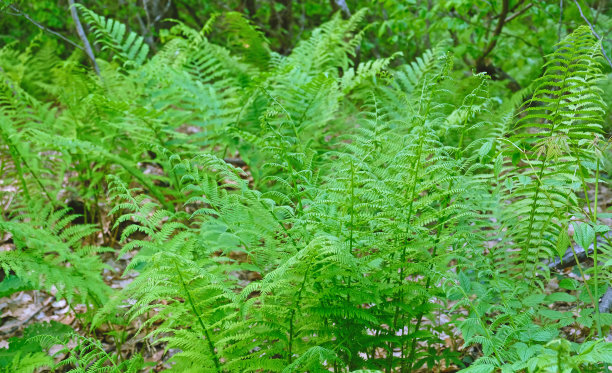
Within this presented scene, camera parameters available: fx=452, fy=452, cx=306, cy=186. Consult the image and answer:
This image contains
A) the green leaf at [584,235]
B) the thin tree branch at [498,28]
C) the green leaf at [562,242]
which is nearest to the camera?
the green leaf at [584,235]

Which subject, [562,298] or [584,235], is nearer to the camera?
[584,235]

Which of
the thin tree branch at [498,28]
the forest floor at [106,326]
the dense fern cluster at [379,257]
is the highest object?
the thin tree branch at [498,28]

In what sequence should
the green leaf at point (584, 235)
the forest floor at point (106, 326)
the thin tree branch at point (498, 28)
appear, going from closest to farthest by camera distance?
the green leaf at point (584, 235) → the forest floor at point (106, 326) → the thin tree branch at point (498, 28)

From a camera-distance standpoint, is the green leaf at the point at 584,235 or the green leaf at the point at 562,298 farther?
the green leaf at the point at 562,298

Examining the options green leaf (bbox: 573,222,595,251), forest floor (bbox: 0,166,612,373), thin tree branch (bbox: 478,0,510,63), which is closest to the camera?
green leaf (bbox: 573,222,595,251)

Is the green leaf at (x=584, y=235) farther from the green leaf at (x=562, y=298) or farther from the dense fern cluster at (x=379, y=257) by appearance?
the green leaf at (x=562, y=298)

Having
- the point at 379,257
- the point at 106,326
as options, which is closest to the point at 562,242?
the point at 379,257

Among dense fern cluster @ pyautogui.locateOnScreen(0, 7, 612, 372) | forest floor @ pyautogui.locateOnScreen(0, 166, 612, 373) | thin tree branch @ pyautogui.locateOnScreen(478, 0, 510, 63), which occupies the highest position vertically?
thin tree branch @ pyautogui.locateOnScreen(478, 0, 510, 63)

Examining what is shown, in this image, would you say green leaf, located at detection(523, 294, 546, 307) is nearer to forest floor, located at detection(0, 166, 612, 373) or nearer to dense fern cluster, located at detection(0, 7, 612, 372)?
dense fern cluster, located at detection(0, 7, 612, 372)

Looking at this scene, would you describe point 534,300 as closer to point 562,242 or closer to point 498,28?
point 562,242

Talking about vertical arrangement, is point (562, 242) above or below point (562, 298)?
above

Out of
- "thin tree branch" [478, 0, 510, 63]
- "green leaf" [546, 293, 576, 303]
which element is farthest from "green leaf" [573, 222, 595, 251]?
"thin tree branch" [478, 0, 510, 63]

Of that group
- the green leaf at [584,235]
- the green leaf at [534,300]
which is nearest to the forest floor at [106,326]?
the green leaf at [534,300]

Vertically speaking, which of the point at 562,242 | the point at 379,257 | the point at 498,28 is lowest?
the point at 379,257
